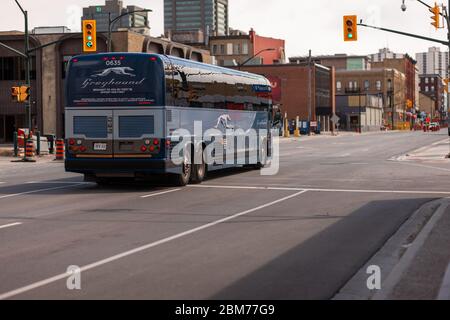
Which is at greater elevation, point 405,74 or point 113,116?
point 405,74

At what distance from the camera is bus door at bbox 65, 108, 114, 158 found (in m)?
18.8

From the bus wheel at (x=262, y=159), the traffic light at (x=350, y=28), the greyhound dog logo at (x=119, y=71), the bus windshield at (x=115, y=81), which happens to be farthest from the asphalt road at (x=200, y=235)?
the traffic light at (x=350, y=28)

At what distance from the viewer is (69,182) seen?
21781 mm

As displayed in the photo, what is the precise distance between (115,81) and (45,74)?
140ft

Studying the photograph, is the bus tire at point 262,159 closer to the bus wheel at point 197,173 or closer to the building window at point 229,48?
the bus wheel at point 197,173

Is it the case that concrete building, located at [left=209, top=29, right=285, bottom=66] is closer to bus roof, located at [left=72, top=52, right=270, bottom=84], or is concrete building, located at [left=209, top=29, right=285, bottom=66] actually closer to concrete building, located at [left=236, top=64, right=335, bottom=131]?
concrete building, located at [left=236, top=64, right=335, bottom=131]

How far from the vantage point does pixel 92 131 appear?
62.3 ft

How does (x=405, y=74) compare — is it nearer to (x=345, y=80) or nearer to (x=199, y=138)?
(x=345, y=80)

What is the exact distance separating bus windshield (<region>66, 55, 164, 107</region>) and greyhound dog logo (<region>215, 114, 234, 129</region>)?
4.21 metres

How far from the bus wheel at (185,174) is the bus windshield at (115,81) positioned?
2072mm

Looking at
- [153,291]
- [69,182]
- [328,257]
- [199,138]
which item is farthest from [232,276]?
[69,182]

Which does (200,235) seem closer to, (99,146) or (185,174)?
(99,146)

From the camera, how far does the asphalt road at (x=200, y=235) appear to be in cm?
764

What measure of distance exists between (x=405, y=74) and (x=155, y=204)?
178 metres
